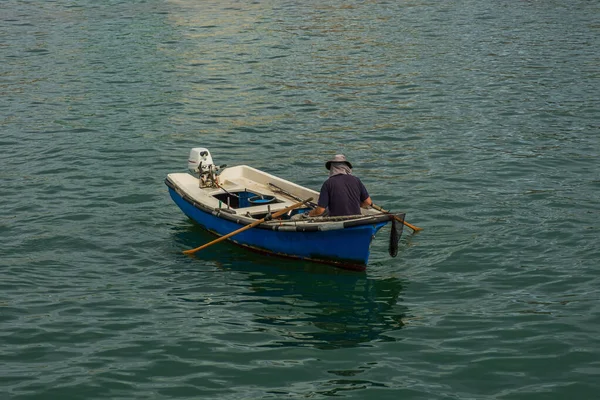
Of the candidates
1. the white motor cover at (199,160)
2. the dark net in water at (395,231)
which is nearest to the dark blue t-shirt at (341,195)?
the dark net in water at (395,231)

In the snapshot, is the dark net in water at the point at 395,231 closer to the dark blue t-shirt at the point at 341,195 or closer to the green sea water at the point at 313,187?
the green sea water at the point at 313,187

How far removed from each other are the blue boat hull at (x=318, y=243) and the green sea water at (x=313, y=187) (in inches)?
10.6

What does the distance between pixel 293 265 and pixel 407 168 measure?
279 inches

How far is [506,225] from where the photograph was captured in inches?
733

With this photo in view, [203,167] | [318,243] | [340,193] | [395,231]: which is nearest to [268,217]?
[318,243]

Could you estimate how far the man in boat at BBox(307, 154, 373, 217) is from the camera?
637 inches

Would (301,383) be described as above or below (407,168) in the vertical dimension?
below

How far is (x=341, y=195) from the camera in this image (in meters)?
16.2

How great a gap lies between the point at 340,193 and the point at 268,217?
150 centimetres

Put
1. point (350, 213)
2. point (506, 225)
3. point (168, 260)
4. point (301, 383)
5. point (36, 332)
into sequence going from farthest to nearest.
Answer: point (506, 225) → point (168, 260) → point (350, 213) → point (36, 332) → point (301, 383)

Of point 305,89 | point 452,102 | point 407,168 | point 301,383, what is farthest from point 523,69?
point 301,383

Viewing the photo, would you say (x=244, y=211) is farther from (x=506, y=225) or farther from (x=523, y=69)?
(x=523, y=69)

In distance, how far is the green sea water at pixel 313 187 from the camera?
1302 cm

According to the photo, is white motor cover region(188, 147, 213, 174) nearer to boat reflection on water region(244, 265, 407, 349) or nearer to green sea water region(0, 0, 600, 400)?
green sea water region(0, 0, 600, 400)
